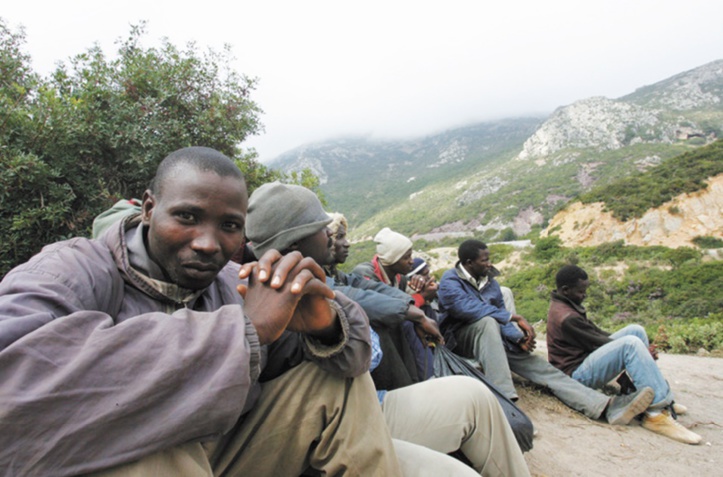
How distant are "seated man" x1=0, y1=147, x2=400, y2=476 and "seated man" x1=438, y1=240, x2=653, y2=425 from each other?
2.48 metres

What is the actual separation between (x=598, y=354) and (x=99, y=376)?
4.12 metres

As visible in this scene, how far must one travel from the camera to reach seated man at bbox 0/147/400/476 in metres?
0.78

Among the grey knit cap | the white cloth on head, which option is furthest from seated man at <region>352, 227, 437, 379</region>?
the grey knit cap

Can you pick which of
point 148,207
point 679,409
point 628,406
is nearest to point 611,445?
point 628,406

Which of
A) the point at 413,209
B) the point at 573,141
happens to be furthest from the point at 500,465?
the point at 573,141

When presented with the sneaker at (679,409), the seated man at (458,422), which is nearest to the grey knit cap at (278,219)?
the seated man at (458,422)

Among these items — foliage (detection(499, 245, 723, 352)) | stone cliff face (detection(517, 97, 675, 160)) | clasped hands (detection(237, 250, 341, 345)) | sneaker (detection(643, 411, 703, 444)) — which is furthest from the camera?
stone cliff face (detection(517, 97, 675, 160))

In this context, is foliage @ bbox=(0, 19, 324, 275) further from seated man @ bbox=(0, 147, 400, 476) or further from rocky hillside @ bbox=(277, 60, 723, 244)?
rocky hillside @ bbox=(277, 60, 723, 244)

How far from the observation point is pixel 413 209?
64.1 m

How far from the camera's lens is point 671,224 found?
21.7 m

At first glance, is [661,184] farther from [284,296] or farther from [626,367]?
[284,296]

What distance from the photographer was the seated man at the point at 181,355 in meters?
0.78

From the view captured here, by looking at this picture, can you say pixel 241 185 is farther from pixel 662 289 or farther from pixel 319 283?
pixel 662 289

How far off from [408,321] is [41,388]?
237 cm
